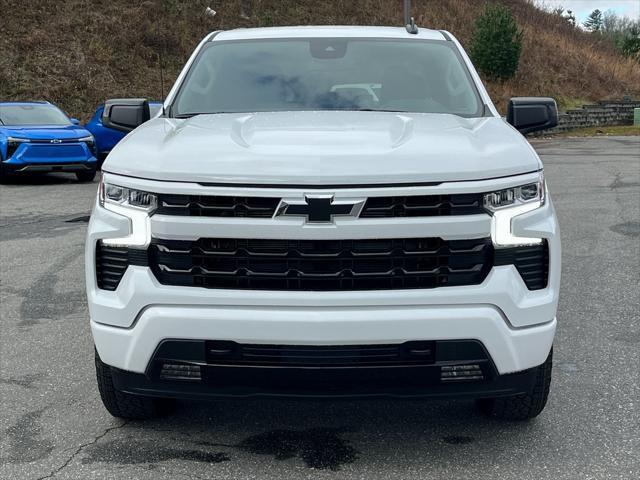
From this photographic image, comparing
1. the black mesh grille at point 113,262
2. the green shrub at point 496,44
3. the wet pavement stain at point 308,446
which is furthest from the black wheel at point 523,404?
the green shrub at point 496,44

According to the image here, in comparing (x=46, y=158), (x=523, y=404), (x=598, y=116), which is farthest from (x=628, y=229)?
(x=598, y=116)

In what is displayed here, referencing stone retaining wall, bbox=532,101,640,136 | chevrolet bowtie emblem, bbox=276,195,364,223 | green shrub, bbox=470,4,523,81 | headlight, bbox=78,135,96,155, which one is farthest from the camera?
stone retaining wall, bbox=532,101,640,136

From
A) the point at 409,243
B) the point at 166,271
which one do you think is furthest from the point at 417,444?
the point at 166,271

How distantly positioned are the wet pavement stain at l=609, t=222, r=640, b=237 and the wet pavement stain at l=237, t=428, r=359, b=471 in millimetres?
6515

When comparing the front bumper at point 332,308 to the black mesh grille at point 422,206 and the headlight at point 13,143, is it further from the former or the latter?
the headlight at point 13,143

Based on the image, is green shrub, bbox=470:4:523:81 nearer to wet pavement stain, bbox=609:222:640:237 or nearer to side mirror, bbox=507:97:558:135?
wet pavement stain, bbox=609:222:640:237

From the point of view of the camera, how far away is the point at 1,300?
650cm

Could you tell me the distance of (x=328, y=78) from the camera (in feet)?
15.7

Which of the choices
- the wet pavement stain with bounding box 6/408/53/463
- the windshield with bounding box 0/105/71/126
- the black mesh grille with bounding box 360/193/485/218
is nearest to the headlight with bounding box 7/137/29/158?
the windshield with bounding box 0/105/71/126

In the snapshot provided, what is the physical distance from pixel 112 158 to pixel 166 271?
Answer: 600 mm

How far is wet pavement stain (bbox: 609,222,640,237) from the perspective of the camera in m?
9.38

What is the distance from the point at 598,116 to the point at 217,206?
128 ft

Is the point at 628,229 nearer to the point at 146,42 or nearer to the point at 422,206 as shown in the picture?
the point at 422,206

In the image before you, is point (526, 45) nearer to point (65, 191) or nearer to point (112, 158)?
point (65, 191)
